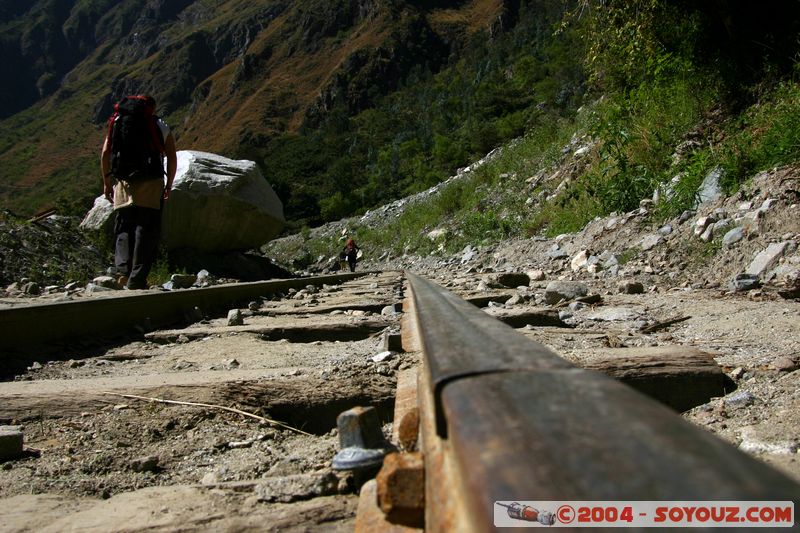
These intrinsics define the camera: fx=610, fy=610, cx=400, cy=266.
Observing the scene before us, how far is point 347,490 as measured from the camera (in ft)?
3.41

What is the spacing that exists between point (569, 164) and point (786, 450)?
31.7 ft

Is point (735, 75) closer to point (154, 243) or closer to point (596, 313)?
point (596, 313)

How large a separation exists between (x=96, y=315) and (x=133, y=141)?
2.41 meters

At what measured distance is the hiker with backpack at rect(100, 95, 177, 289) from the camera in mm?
5105

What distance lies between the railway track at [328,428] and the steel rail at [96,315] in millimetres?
11

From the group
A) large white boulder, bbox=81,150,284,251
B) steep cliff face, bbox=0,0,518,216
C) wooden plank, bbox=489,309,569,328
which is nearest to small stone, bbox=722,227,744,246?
wooden plank, bbox=489,309,569,328

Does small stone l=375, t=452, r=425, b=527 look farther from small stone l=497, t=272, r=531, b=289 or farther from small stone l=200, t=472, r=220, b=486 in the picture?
small stone l=497, t=272, r=531, b=289

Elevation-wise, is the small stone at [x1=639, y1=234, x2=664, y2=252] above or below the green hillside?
below

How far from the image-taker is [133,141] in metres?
5.17

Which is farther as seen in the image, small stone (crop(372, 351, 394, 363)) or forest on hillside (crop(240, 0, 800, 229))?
forest on hillside (crop(240, 0, 800, 229))

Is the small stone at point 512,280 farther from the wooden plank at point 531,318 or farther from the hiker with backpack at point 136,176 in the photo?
the hiker with backpack at point 136,176

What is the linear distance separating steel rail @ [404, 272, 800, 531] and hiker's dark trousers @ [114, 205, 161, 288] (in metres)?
4.93

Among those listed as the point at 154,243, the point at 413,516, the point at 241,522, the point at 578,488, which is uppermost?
the point at 154,243

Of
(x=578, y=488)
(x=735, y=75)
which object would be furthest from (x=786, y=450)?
(x=735, y=75)
